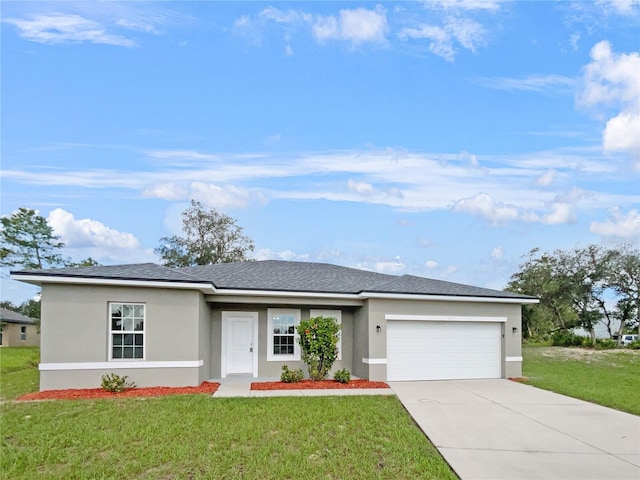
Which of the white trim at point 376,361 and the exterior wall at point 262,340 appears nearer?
the white trim at point 376,361

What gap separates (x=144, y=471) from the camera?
21.6 feet

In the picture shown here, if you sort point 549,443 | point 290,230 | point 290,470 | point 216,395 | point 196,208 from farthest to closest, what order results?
point 196,208
point 290,230
point 216,395
point 549,443
point 290,470

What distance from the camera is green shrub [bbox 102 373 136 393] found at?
12.3 metres

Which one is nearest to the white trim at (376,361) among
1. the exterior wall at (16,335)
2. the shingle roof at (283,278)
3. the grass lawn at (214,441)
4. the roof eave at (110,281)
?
the shingle roof at (283,278)

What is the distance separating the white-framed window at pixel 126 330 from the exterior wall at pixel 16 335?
3845cm

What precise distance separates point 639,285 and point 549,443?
1150 inches

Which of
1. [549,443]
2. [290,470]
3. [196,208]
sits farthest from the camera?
[196,208]

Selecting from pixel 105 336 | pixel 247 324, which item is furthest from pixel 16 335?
pixel 105 336

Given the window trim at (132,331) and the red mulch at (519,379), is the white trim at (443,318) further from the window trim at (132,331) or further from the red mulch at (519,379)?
the window trim at (132,331)

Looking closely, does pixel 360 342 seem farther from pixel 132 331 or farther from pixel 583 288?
pixel 583 288

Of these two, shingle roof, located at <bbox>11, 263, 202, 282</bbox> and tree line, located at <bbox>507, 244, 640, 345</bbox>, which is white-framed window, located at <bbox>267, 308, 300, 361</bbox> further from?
tree line, located at <bbox>507, 244, 640, 345</bbox>

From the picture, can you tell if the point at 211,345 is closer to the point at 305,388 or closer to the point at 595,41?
the point at 305,388

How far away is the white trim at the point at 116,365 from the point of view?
12.6 m

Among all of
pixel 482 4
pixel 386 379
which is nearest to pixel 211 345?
pixel 386 379
